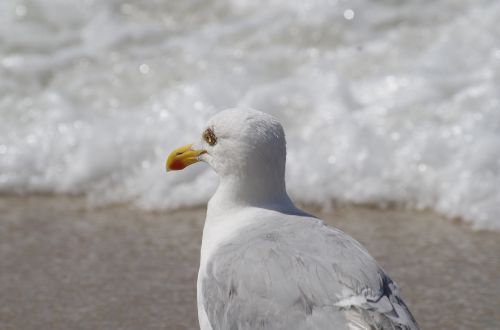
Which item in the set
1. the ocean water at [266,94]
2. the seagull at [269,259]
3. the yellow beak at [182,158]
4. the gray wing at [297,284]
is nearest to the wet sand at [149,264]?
the ocean water at [266,94]

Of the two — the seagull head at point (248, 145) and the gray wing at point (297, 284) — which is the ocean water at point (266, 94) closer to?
the seagull head at point (248, 145)

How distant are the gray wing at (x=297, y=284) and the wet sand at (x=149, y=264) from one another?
3.24ft

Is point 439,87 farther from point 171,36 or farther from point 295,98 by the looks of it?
point 171,36

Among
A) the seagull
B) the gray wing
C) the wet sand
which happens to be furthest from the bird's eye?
the wet sand

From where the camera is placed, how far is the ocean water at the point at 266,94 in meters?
5.47

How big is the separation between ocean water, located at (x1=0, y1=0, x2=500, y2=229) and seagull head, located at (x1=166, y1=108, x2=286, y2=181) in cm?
199

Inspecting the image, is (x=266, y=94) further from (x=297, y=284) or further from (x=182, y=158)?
(x=297, y=284)

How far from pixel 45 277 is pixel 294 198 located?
157 centimetres

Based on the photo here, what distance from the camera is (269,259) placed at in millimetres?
2908

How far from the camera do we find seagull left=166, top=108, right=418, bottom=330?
2729mm

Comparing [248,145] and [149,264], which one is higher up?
[248,145]

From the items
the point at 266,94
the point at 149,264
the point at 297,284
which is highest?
the point at 266,94

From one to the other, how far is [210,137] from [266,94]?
8.70 feet

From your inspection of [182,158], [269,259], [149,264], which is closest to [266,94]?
[149,264]
